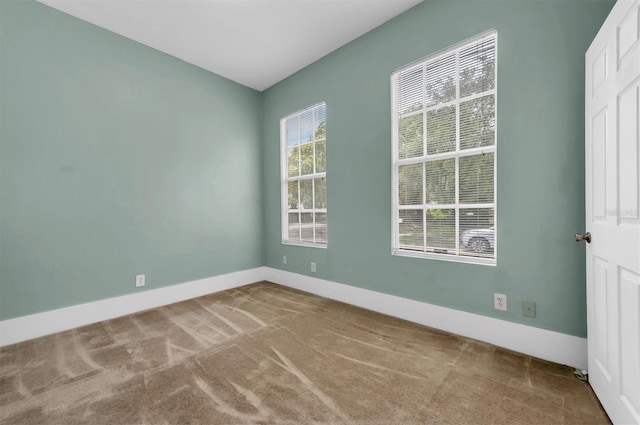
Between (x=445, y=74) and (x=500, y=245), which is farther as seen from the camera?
(x=445, y=74)

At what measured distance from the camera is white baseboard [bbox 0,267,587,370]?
191 cm

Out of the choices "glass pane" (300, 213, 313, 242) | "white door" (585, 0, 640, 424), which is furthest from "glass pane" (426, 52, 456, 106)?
"glass pane" (300, 213, 313, 242)

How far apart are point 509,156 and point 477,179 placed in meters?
0.28

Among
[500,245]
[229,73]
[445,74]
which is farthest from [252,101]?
[500,245]

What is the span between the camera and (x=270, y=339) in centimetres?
231

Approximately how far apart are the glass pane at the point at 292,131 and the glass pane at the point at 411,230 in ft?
6.52

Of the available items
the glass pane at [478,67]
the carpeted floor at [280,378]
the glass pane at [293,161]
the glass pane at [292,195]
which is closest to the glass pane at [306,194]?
the glass pane at [292,195]

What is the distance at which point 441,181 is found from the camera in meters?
2.46

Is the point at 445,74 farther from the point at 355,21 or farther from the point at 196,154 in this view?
the point at 196,154

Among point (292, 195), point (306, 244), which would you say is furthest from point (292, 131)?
point (306, 244)

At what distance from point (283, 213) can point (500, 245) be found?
110 inches

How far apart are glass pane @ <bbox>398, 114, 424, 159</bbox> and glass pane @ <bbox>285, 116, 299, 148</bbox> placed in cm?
166

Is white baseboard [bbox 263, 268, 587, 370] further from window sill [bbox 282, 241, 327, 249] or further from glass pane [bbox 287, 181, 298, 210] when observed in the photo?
glass pane [bbox 287, 181, 298, 210]

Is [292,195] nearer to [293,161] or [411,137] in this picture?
[293,161]
